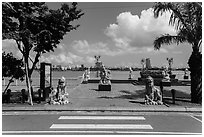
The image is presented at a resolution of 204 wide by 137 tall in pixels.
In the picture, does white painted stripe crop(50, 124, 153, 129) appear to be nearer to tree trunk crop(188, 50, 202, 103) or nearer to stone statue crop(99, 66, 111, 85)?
tree trunk crop(188, 50, 202, 103)

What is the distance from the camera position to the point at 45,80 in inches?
522

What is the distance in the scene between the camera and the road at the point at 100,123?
707 cm

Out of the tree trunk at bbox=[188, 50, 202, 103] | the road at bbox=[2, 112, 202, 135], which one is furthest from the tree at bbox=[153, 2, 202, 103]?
the road at bbox=[2, 112, 202, 135]

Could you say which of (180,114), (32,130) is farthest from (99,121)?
(180,114)

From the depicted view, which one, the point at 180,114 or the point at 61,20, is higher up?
the point at 61,20

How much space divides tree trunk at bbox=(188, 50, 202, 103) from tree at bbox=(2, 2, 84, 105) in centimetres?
616

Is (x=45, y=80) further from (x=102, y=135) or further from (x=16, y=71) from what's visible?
(x=102, y=135)

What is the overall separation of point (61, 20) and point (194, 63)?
22.7 feet

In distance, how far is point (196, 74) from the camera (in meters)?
11.8

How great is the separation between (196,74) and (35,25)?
8.37 metres

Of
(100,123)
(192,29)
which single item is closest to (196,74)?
(192,29)

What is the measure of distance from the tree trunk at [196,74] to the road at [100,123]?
2.24 meters

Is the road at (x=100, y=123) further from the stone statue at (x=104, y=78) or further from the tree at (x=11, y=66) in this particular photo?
the stone statue at (x=104, y=78)

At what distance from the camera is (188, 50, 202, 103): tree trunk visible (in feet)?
38.1
